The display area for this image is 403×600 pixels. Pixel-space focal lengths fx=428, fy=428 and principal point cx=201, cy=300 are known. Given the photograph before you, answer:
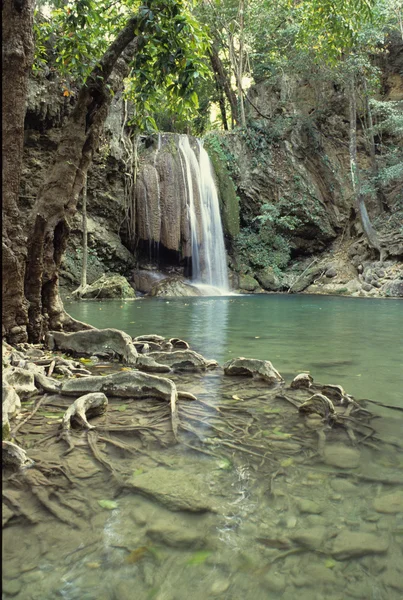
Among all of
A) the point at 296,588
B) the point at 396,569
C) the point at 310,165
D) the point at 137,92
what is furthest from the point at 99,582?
the point at 310,165

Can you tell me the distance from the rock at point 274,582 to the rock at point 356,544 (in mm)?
229

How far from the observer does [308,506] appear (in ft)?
5.63

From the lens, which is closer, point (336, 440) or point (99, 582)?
point (99, 582)

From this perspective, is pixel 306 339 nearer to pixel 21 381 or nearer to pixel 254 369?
pixel 254 369

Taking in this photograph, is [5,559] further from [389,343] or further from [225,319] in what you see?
[225,319]

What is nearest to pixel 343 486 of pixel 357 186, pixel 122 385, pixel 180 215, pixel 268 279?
pixel 122 385

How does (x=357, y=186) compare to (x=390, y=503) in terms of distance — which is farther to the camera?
(x=357, y=186)

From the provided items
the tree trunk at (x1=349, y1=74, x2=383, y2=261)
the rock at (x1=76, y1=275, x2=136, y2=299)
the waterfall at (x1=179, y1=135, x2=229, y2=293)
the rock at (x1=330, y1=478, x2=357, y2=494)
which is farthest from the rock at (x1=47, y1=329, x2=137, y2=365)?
the tree trunk at (x1=349, y1=74, x2=383, y2=261)

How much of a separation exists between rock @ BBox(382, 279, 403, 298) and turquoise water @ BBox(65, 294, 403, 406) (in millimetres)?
6599

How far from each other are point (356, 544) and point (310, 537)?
0.16 meters

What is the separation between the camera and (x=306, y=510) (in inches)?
66.6

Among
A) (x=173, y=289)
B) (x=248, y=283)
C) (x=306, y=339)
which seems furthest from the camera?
(x=248, y=283)

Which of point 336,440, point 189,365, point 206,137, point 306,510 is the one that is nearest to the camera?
point 306,510

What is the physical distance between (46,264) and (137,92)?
2470 millimetres
